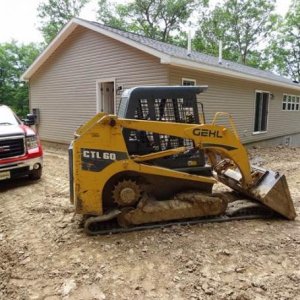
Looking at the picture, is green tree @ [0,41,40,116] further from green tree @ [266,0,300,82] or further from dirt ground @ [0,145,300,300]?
green tree @ [266,0,300,82]

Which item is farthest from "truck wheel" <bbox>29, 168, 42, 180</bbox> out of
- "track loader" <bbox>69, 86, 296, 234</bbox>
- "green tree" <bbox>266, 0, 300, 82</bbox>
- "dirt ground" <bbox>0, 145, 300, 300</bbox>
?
"green tree" <bbox>266, 0, 300, 82</bbox>

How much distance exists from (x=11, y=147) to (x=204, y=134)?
12.6 ft

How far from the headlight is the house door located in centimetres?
492

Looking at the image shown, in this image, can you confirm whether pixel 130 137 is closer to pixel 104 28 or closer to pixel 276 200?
pixel 276 200

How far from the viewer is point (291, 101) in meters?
17.7

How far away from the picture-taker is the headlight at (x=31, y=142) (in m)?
→ 6.19

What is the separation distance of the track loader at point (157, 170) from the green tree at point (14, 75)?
73.3 feet

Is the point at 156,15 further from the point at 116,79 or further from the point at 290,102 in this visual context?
the point at 116,79

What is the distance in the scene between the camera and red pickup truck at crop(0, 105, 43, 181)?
577 centimetres

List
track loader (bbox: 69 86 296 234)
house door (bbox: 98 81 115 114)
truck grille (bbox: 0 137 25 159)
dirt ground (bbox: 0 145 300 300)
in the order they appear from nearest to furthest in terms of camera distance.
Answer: dirt ground (bbox: 0 145 300 300) → track loader (bbox: 69 86 296 234) → truck grille (bbox: 0 137 25 159) → house door (bbox: 98 81 115 114)

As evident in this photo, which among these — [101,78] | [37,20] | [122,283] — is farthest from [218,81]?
[37,20]

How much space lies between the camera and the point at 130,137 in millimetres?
4074

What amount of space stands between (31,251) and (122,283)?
1.25 metres

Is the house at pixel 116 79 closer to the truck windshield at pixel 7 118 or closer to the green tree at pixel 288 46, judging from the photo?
the truck windshield at pixel 7 118
